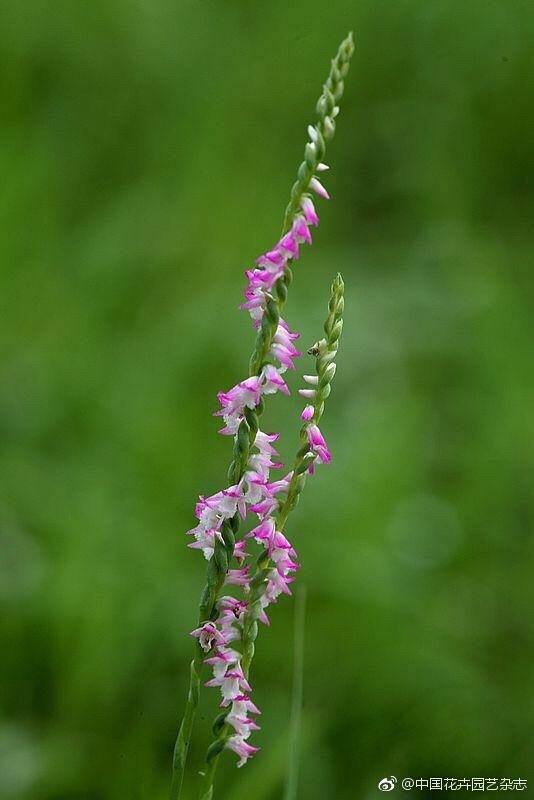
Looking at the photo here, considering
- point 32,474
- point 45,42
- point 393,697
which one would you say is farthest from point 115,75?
point 393,697

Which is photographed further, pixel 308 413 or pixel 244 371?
pixel 244 371

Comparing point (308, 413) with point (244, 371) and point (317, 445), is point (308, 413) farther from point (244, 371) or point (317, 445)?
point (244, 371)

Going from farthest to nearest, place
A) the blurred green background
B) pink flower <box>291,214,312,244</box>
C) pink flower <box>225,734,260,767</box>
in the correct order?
the blurred green background, pink flower <box>225,734,260,767</box>, pink flower <box>291,214,312,244</box>

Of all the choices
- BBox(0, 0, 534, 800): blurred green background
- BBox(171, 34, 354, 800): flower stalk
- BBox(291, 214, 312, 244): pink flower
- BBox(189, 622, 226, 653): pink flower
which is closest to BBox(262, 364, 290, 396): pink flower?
BBox(171, 34, 354, 800): flower stalk

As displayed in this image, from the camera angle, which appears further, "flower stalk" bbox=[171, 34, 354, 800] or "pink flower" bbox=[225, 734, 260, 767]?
"pink flower" bbox=[225, 734, 260, 767]

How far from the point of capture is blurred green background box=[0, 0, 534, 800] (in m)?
3.30

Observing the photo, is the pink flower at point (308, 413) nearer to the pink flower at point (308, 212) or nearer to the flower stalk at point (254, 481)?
the flower stalk at point (254, 481)

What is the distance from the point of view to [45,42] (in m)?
5.92

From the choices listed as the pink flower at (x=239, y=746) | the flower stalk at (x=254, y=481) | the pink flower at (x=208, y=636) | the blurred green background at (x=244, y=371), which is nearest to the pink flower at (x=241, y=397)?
the flower stalk at (x=254, y=481)

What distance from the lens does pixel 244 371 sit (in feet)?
14.2

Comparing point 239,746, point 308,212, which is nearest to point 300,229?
point 308,212

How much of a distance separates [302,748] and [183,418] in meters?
1.37

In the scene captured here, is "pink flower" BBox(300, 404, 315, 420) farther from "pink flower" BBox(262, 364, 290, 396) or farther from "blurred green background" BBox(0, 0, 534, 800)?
"blurred green background" BBox(0, 0, 534, 800)

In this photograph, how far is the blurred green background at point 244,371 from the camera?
330 centimetres
